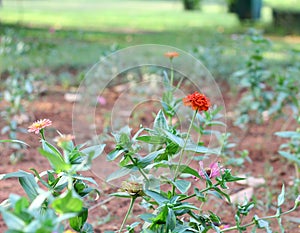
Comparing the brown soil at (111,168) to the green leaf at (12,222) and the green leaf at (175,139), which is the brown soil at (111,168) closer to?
the green leaf at (175,139)

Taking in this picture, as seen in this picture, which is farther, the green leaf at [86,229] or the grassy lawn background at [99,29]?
the grassy lawn background at [99,29]

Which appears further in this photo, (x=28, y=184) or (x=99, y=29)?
(x=99, y=29)

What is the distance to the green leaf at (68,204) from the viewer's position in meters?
1.13

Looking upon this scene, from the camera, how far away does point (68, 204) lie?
44.8 inches

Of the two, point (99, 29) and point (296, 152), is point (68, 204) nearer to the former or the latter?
point (296, 152)

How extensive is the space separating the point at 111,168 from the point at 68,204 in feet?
3.51

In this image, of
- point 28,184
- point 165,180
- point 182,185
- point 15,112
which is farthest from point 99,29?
point 28,184

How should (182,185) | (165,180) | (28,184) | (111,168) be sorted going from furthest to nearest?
(111,168)
(165,180)
(182,185)
(28,184)

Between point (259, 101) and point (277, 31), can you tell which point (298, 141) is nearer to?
point (259, 101)

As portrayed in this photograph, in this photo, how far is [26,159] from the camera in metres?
3.06

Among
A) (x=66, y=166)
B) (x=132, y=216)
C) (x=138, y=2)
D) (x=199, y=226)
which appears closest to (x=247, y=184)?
(x=132, y=216)

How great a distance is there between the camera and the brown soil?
8.09 feet

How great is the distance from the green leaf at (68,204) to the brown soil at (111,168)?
95cm

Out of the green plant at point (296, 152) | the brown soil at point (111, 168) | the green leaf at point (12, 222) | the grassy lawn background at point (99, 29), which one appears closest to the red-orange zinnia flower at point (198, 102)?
the green leaf at point (12, 222)
